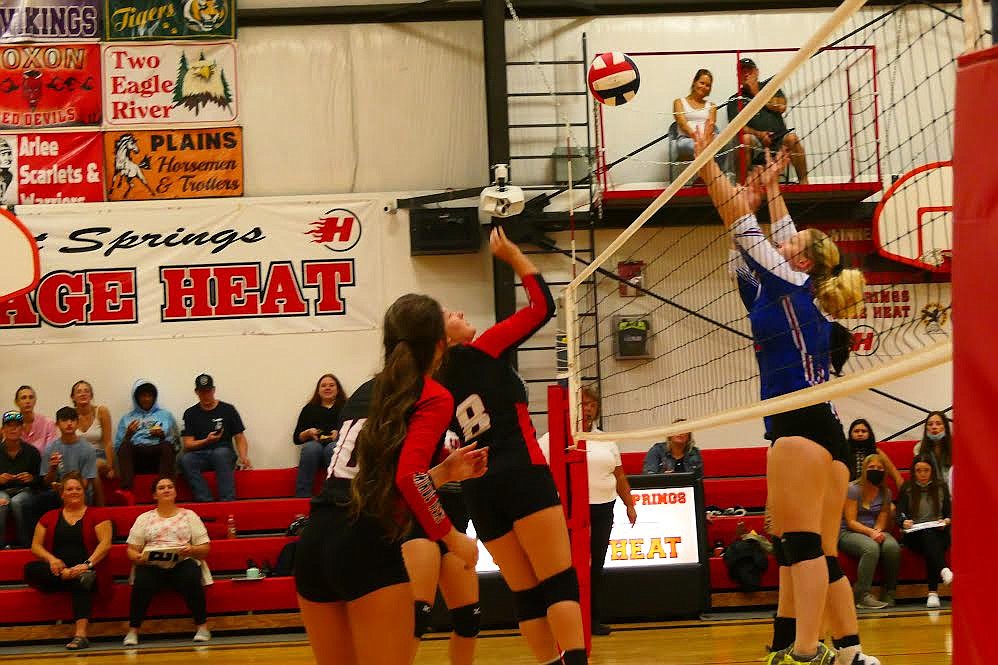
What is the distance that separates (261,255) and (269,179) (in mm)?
948

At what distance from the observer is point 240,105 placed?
13.6m

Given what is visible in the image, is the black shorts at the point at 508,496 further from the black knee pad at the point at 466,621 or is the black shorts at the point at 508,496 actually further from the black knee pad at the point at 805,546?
the black knee pad at the point at 805,546

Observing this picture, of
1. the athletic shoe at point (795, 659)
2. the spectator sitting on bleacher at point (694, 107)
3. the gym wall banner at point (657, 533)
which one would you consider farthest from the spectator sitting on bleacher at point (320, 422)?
the athletic shoe at point (795, 659)

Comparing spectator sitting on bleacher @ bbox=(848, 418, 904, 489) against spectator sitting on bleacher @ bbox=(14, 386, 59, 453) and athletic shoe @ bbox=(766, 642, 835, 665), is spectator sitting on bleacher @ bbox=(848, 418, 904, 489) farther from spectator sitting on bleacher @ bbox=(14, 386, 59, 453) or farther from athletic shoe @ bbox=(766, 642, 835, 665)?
spectator sitting on bleacher @ bbox=(14, 386, 59, 453)

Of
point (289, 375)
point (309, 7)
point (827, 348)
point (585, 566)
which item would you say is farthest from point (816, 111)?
point (827, 348)

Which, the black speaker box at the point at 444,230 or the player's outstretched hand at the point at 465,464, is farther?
the black speaker box at the point at 444,230

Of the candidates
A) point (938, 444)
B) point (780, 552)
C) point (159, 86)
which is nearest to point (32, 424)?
point (159, 86)

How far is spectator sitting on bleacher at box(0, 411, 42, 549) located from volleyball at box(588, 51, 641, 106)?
6736 mm

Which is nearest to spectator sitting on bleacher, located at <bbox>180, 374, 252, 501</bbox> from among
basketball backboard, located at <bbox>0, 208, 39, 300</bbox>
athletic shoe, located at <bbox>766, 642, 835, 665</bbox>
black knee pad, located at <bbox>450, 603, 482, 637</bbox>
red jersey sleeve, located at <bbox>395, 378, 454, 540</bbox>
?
basketball backboard, located at <bbox>0, 208, 39, 300</bbox>

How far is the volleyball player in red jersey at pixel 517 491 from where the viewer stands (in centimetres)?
498

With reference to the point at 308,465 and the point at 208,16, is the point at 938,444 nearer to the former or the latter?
the point at 308,465

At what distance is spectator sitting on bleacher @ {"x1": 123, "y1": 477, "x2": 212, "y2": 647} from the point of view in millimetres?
9625

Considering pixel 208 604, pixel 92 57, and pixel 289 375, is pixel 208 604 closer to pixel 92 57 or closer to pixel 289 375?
pixel 289 375

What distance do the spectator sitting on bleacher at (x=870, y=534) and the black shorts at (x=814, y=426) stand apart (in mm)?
5227
